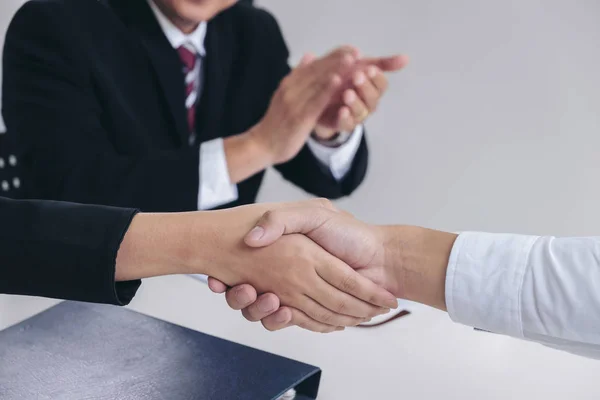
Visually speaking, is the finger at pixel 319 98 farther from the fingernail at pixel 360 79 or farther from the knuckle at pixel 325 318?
the knuckle at pixel 325 318

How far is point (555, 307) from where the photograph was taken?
70 centimetres

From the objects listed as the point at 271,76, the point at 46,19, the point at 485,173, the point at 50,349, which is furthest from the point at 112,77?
the point at 485,173

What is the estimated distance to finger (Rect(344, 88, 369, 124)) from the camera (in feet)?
4.24

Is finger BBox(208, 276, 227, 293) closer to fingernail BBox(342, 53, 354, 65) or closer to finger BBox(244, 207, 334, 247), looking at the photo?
finger BBox(244, 207, 334, 247)

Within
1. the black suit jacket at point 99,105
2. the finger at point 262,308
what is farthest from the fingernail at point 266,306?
the black suit jacket at point 99,105

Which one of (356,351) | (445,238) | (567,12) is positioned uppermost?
(567,12)

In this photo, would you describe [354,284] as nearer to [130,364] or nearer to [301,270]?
[301,270]

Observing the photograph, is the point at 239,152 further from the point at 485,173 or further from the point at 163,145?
the point at 485,173

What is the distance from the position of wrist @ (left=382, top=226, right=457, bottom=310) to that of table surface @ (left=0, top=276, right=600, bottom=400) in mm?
51

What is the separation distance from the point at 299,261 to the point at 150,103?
65 centimetres

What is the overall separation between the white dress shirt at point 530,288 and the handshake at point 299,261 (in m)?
0.05

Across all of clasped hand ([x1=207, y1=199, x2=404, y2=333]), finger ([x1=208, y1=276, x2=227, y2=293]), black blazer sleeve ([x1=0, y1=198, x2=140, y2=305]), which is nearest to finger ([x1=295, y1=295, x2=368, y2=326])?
clasped hand ([x1=207, y1=199, x2=404, y2=333])

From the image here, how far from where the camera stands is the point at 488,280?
2.46 ft

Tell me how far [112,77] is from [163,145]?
7.2 inches
